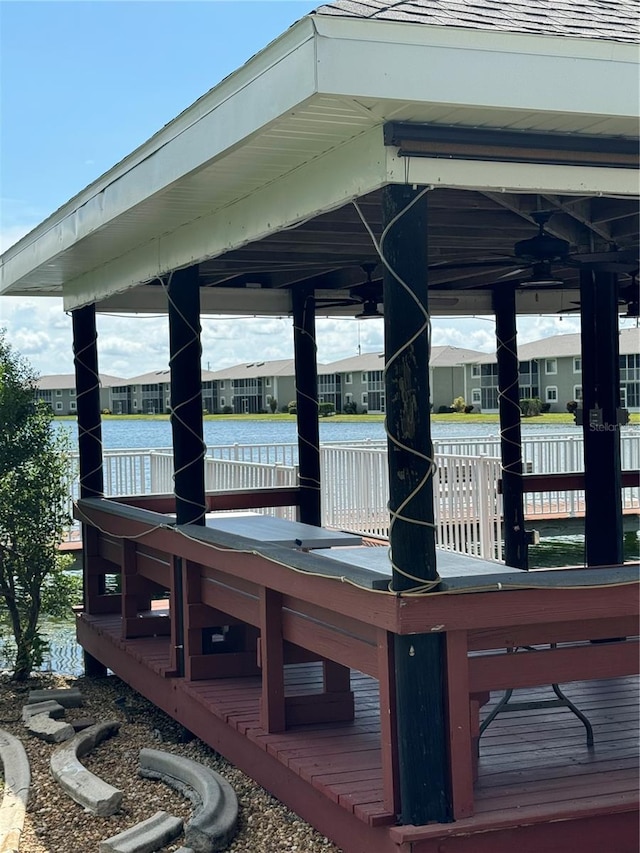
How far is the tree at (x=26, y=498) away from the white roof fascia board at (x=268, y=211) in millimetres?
1145

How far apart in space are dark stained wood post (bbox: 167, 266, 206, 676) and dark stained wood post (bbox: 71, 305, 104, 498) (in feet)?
8.09

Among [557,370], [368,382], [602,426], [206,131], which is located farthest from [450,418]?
[206,131]

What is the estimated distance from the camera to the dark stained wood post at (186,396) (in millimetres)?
6613

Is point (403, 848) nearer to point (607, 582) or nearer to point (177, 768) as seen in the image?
point (607, 582)

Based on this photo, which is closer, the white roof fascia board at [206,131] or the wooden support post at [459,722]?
the white roof fascia board at [206,131]

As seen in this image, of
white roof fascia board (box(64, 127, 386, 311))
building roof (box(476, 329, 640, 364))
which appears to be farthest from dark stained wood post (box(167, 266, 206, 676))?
building roof (box(476, 329, 640, 364))

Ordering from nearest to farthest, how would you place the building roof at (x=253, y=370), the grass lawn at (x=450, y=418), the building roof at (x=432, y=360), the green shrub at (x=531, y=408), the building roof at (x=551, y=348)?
1. the building roof at (x=551, y=348)
2. the green shrub at (x=531, y=408)
3. the grass lawn at (x=450, y=418)
4. the building roof at (x=432, y=360)
5. the building roof at (x=253, y=370)

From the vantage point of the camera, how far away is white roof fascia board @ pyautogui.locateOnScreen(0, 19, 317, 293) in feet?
12.2

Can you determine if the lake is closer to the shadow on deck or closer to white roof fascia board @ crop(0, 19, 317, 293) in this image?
white roof fascia board @ crop(0, 19, 317, 293)

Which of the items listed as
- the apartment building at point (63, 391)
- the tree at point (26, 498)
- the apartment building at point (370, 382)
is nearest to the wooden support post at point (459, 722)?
the tree at point (26, 498)

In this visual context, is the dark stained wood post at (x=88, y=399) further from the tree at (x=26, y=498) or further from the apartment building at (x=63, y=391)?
the tree at (x=26, y=498)

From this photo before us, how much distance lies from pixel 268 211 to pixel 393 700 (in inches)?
95.0

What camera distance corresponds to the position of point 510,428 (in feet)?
31.7

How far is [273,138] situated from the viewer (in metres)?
4.34
